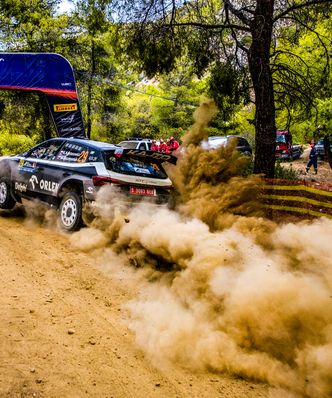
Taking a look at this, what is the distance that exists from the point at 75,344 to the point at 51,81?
1097 cm

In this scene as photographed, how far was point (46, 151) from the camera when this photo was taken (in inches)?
315

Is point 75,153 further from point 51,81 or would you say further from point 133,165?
point 51,81

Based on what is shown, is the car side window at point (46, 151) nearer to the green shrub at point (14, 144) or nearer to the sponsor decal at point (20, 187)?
the sponsor decal at point (20, 187)

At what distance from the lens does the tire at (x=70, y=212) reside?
6723mm

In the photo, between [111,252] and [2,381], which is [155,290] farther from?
[2,381]

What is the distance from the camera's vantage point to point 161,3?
29.5ft

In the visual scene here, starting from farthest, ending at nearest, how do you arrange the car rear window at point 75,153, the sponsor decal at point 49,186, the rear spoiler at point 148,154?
the sponsor decal at point 49,186 < the car rear window at point 75,153 < the rear spoiler at point 148,154

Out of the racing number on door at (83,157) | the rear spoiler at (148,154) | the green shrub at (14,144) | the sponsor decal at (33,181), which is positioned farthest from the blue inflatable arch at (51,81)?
the green shrub at (14,144)

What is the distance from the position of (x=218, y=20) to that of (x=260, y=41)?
2253 millimetres

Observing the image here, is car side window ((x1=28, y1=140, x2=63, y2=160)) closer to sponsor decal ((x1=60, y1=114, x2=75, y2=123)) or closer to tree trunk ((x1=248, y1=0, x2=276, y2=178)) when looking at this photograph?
tree trunk ((x1=248, y1=0, x2=276, y2=178))

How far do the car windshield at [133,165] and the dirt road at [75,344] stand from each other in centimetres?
200

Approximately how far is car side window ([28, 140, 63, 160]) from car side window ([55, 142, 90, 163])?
0.21 m

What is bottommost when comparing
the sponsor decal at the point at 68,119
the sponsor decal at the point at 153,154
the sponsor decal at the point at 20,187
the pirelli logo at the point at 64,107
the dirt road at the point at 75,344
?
the dirt road at the point at 75,344

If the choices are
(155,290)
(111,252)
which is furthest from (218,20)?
(155,290)
